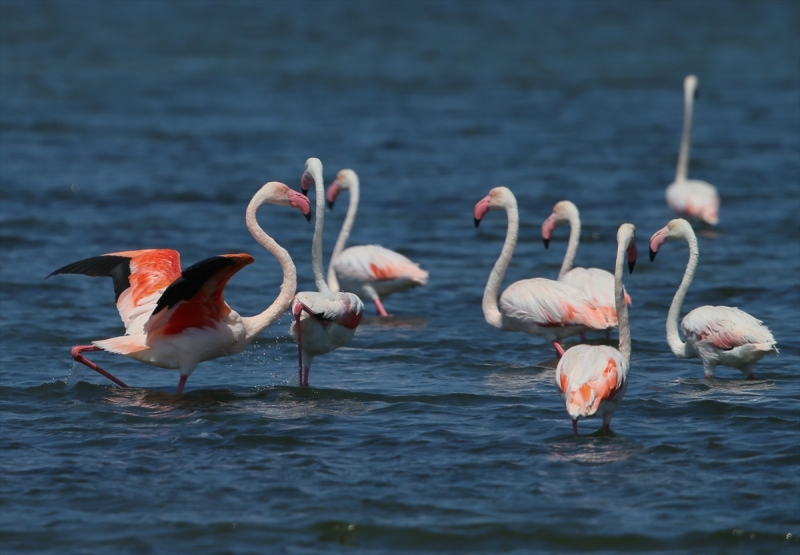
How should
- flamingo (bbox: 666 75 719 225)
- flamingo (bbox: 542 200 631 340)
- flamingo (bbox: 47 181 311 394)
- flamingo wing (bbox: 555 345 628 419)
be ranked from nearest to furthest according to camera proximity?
flamingo wing (bbox: 555 345 628 419)
flamingo (bbox: 47 181 311 394)
flamingo (bbox: 542 200 631 340)
flamingo (bbox: 666 75 719 225)

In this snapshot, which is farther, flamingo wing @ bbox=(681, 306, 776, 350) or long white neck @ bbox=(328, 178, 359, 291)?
long white neck @ bbox=(328, 178, 359, 291)

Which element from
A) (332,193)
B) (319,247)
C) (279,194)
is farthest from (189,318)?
(332,193)

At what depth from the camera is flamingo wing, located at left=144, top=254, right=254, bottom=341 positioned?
6.92 meters

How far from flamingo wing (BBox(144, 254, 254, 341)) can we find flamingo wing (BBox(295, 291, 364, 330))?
20.8 inches

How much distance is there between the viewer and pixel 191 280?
7051 millimetres

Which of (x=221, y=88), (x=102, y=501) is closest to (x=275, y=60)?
(x=221, y=88)

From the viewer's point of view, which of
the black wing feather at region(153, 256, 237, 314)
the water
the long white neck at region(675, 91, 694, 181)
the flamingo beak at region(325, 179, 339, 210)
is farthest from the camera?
the long white neck at region(675, 91, 694, 181)

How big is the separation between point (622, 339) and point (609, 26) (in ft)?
107

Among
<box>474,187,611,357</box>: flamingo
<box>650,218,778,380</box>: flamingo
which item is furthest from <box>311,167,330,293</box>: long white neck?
<box>650,218,778,380</box>: flamingo

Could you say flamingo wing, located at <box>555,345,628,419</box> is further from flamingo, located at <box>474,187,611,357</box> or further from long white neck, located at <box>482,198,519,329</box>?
long white neck, located at <box>482,198,519,329</box>

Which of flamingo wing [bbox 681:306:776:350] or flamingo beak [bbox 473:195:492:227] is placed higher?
flamingo beak [bbox 473:195:492:227]

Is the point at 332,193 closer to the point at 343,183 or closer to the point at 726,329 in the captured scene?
the point at 343,183

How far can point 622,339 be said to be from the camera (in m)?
7.71

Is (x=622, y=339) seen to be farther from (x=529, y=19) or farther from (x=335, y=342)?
(x=529, y=19)
